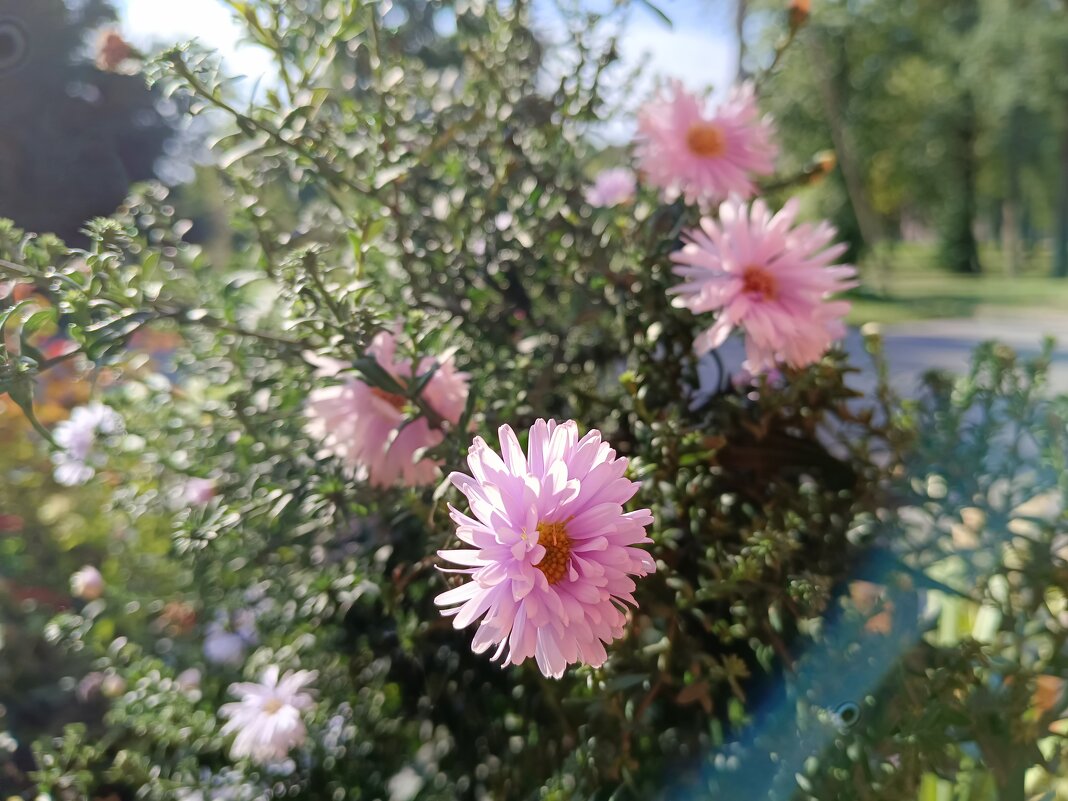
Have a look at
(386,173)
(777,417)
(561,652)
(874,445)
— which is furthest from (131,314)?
(874,445)

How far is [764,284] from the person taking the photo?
434mm

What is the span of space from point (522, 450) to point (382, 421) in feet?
0.32

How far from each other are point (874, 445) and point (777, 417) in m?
0.10

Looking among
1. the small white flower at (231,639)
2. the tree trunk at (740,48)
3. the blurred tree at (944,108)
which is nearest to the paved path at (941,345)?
the tree trunk at (740,48)

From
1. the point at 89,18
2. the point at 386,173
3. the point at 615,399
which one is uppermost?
the point at 89,18

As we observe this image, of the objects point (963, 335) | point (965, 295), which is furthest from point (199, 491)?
point (965, 295)

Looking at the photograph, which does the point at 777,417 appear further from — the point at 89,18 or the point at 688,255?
the point at 89,18

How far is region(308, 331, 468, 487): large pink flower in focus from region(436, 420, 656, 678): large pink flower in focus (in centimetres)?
11

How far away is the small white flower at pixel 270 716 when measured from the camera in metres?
0.49

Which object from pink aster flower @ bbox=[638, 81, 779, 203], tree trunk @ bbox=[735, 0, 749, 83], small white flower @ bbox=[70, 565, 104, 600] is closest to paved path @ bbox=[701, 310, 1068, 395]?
pink aster flower @ bbox=[638, 81, 779, 203]

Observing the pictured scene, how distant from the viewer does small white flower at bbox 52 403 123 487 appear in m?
0.62

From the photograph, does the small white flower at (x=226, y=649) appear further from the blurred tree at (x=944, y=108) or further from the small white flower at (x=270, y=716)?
the blurred tree at (x=944, y=108)

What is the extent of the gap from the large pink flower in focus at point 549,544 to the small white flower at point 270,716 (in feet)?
0.93

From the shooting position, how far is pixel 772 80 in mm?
561
